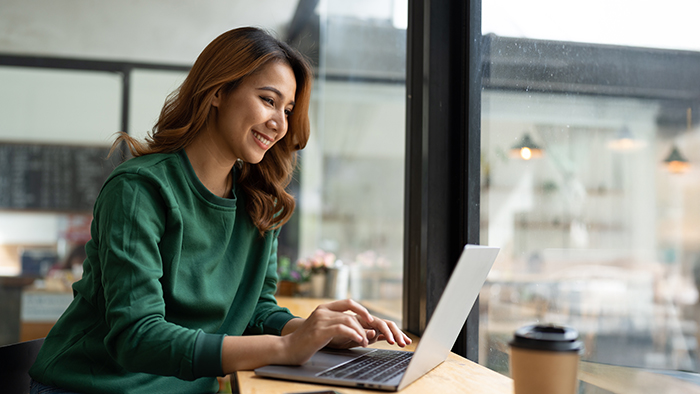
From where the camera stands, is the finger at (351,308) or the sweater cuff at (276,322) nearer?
the finger at (351,308)

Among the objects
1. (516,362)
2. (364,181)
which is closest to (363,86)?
(364,181)

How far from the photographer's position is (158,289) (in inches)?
37.4

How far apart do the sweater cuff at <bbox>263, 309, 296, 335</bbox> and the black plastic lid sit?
684 mm

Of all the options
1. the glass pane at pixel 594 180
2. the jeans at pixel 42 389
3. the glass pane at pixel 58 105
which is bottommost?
the jeans at pixel 42 389

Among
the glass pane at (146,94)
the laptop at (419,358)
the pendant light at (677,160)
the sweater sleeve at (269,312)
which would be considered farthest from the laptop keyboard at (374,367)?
the glass pane at (146,94)

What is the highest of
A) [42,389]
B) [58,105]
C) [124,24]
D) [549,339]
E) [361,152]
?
[124,24]

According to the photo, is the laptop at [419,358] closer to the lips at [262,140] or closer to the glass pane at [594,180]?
the glass pane at [594,180]

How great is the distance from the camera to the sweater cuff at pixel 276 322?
125cm

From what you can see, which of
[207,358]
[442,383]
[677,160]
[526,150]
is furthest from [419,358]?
[526,150]

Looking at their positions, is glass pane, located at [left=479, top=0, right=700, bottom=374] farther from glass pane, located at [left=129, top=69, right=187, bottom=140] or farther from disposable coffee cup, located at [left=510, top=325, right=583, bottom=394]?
glass pane, located at [left=129, top=69, right=187, bottom=140]

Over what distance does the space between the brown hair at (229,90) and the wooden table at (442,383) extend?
20.0 inches

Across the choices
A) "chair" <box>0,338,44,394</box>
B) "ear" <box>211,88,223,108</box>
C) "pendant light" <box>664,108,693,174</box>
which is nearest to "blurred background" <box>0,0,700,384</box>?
"pendant light" <box>664,108,693,174</box>

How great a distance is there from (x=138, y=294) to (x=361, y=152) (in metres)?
1.81

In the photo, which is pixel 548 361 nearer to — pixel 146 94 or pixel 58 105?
pixel 146 94
